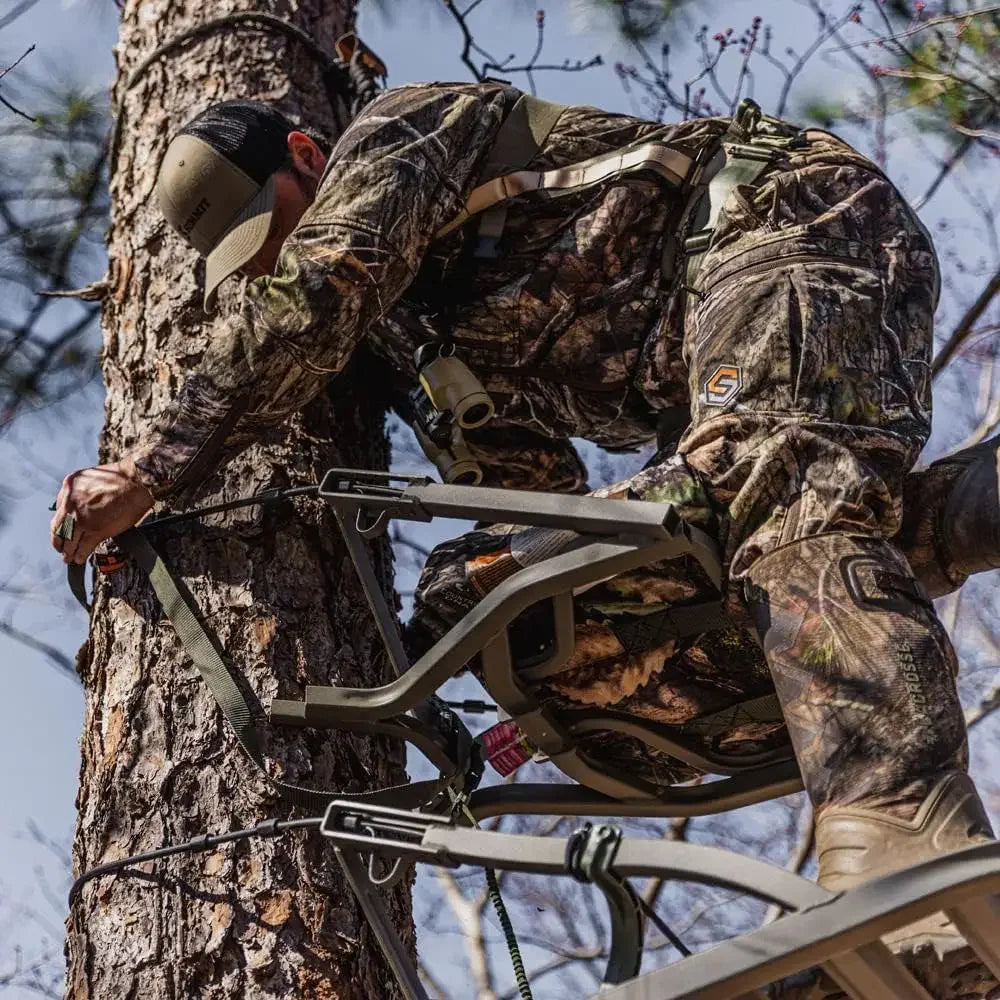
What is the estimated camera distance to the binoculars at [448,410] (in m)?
3.40

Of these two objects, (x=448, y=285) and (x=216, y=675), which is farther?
(x=448, y=285)

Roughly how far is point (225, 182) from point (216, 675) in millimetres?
1229

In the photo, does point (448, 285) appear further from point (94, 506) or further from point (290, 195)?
point (94, 506)

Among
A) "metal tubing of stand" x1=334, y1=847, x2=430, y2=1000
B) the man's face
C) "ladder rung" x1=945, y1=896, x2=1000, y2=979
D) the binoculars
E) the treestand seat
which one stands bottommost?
"ladder rung" x1=945, y1=896, x2=1000, y2=979

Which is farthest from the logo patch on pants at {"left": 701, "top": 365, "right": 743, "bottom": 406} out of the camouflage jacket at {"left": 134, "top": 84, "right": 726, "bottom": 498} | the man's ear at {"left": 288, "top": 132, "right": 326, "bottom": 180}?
the man's ear at {"left": 288, "top": 132, "right": 326, "bottom": 180}

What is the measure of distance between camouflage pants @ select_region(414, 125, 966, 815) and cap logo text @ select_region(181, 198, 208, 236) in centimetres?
115

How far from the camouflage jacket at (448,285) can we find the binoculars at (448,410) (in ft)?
0.34

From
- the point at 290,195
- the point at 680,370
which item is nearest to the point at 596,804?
the point at 680,370

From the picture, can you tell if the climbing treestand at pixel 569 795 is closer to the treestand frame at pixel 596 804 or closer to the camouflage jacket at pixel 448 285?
the treestand frame at pixel 596 804

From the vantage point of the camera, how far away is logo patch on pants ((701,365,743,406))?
2.80 m

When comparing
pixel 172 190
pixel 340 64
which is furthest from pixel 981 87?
pixel 172 190

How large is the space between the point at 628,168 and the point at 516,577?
104cm

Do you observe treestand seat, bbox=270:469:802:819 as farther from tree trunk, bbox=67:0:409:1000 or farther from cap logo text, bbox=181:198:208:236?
cap logo text, bbox=181:198:208:236

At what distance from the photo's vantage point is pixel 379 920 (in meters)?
2.60
